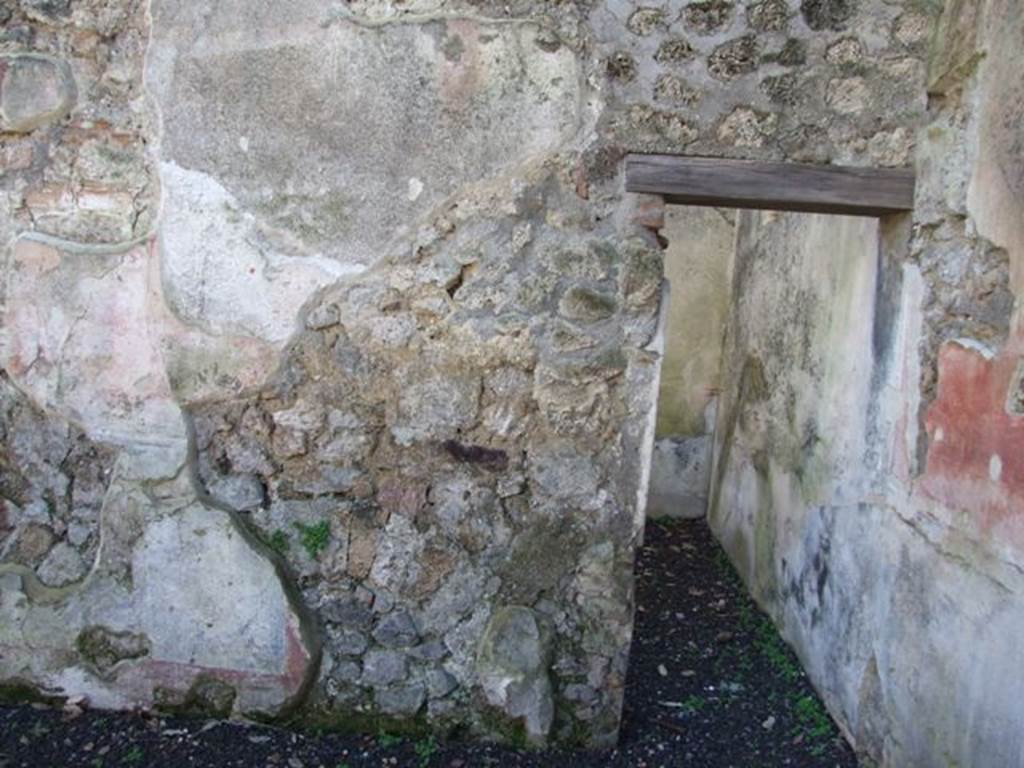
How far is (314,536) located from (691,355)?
10.7 ft

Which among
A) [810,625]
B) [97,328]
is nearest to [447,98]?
[97,328]

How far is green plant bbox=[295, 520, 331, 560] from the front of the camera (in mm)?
2680

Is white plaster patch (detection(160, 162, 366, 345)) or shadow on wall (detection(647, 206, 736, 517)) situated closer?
white plaster patch (detection(160, 162, 366, 345))

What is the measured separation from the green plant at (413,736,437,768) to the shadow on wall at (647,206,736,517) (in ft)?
9.74

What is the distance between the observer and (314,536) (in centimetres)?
268

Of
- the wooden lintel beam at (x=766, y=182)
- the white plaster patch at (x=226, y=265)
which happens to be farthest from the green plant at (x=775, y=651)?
the white plaster patch at (x=226, y=265)

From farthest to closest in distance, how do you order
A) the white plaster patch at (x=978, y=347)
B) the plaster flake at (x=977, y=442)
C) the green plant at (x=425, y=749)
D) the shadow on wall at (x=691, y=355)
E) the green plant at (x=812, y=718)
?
the shadow on wall at (x=691, y=355) → the green plant at (x=812, y=718) → the green plant at (x=425, y=749) → the white plaster patch at (x=978, y=347) → the plaster flake at (x=977, y=442)

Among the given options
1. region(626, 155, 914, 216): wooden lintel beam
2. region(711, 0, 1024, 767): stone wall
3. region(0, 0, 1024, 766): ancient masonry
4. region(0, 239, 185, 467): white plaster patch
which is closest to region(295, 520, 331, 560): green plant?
region(0, 0, 1024, 766): ancient masonry

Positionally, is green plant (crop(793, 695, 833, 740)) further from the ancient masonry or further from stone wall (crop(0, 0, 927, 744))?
stone wall (crop(0, 0, 927, 744))

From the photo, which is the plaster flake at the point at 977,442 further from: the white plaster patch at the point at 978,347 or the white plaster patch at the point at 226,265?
the white plaster patch at the point at 226,265

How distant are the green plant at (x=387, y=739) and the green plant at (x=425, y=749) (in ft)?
0.20

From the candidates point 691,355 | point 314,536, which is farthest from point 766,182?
point 691,355

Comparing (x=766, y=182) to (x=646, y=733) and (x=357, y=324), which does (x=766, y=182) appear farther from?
(x=646, y=733)

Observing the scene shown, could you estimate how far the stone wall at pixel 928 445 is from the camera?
207 cm
